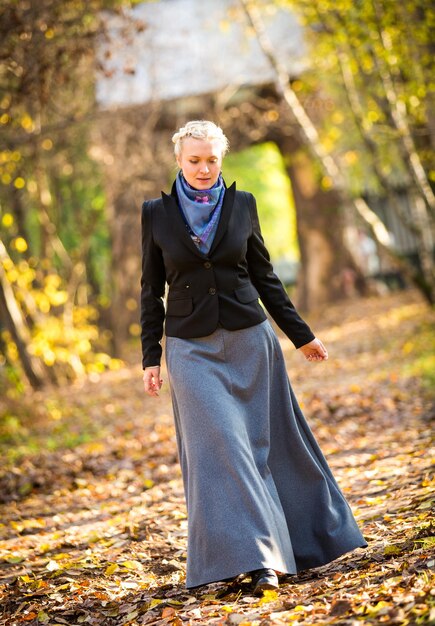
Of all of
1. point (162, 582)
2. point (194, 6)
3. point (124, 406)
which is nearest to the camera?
point (162, 582)

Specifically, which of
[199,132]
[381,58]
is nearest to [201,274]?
[199,132]

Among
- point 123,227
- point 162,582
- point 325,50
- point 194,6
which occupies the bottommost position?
point 162,582

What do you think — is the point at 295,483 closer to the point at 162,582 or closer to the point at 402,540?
the point at 402,540

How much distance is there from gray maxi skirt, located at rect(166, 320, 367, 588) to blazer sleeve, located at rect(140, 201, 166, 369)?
0.12 m

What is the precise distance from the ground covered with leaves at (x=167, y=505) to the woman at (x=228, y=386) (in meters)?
0.22

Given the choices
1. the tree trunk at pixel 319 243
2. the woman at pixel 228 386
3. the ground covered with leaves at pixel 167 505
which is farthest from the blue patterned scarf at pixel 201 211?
the tree trunk at pixel 319 243

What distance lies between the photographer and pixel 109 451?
971cm

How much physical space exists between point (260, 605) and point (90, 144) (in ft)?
52.9

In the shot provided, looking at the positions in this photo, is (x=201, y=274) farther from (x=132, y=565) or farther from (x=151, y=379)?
(x=132, y=565)

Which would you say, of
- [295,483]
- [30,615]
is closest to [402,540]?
[295,483]

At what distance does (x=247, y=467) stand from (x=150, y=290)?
41.3 inches

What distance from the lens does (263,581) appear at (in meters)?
4.37

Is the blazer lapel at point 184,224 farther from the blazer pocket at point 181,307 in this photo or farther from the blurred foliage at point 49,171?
the blurred foliage at point 49,171

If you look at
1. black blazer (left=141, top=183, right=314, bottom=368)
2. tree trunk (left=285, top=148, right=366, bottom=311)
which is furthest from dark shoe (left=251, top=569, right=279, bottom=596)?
tree trunk (left=285, top=148, right=366, bottom=311)
